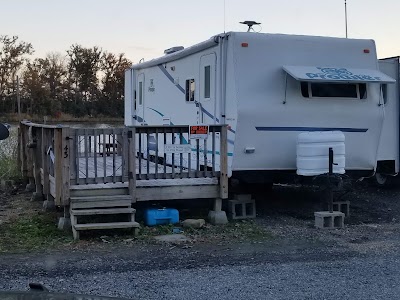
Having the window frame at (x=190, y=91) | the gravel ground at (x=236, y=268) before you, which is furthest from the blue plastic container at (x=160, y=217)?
the window frame at (x=190, y=91)

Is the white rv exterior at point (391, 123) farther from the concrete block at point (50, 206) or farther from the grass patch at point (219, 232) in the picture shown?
the concrete block at point (50, 206)

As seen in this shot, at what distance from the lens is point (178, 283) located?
5488mm

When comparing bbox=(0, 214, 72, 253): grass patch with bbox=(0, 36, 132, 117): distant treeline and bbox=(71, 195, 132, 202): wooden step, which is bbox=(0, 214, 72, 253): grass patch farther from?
bbox=(0, 36, 132, 117): distant treeline

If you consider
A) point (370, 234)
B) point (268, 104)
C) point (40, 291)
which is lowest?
point (370, 234)

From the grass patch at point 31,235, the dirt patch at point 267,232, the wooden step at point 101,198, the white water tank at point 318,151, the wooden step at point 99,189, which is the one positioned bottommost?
the dirt patch at point 267,232

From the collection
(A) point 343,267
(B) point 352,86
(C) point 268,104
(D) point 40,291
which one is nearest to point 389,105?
(B) point 352,86

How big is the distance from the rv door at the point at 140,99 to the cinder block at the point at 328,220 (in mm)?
5759

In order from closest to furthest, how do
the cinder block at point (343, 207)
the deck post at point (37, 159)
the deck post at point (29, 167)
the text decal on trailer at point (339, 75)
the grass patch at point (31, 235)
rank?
1. the grass patch at point (31, 235)
2. the text decal on trailer at point (339, 75)
3. the cinder block at point (343, 207)
4. the deck post at point (37, 159)
5. the deck post at point (29, 167)

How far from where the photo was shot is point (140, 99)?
13.4 m

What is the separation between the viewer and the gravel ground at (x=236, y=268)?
5270mm

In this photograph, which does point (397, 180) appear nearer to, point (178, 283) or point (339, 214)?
point (339, 214)

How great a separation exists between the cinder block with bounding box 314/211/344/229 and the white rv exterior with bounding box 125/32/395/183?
1.07 metres

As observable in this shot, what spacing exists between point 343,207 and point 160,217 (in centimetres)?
316

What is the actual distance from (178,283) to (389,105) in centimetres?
679
